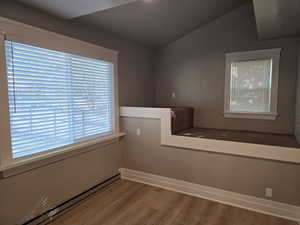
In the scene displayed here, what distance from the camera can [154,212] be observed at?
8.03 ft

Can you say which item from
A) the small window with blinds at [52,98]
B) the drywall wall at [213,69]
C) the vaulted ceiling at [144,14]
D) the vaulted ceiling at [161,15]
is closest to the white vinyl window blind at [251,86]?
the drywall wall at [213,69]

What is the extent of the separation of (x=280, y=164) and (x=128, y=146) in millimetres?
2324

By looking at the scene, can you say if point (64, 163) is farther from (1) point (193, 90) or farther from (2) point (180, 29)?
(2) point (180, 29)

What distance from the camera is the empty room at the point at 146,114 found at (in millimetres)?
2070

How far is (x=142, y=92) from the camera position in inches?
159

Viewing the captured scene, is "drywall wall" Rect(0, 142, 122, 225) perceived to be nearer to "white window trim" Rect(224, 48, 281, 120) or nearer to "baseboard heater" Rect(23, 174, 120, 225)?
"baseboard heater" Rect(23, 174, 120, 225)

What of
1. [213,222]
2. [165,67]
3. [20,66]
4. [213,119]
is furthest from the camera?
[165,67]

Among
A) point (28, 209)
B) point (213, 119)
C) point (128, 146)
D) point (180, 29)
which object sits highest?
point (180, 29)

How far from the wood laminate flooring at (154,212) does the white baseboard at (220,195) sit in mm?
78

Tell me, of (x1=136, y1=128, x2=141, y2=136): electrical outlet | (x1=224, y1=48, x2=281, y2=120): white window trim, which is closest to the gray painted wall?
(x1=136, y1=128, x2=141, y2=136): electrical outlet

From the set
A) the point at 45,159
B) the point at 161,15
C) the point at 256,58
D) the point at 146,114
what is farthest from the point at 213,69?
the point at 45,159

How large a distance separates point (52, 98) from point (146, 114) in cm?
147

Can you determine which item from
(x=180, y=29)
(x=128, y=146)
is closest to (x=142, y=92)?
(x=128, y=146)

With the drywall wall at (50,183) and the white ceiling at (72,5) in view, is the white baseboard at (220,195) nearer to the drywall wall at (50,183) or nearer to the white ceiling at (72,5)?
the drywall wall at (50,183)
